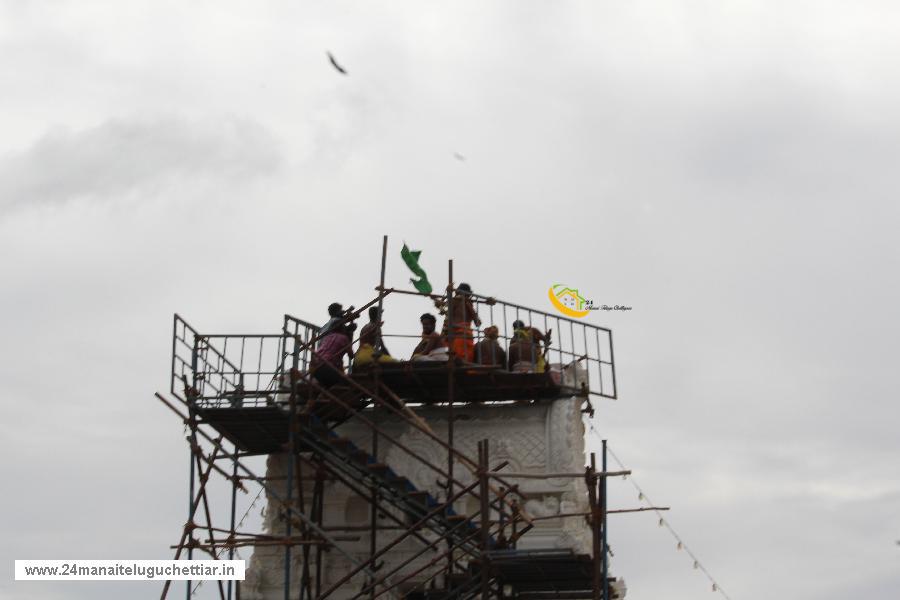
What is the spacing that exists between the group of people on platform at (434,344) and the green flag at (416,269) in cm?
58

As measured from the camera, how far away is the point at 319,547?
3228 cm

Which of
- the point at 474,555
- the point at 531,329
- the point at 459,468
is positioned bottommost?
the point at 474,555

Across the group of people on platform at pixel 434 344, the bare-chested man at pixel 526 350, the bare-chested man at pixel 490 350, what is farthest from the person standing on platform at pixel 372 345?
the bare-chested man at pixel 526 350

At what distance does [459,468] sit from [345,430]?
7.34 ft

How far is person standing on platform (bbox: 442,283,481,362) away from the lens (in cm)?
3219

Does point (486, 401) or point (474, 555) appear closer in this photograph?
point (474, 555)

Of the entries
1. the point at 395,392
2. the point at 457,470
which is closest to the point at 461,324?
the point at 395,392

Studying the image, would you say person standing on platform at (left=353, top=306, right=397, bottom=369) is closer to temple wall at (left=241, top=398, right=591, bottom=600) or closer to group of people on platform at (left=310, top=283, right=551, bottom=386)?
group of people on platform at (left=310, top=283, right=551, bottom=386)

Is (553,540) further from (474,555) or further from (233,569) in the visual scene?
(233,569)

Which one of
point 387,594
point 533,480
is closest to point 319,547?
point 387,594

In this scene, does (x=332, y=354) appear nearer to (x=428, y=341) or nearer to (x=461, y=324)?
A: (x=428, y=341)

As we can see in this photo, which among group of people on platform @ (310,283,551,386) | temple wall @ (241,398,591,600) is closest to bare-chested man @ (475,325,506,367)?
group of people on platform @ (310,283,551,386)

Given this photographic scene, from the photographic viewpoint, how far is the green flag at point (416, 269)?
1299 inches

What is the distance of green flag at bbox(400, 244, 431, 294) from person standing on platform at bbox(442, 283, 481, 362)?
0.57 metres
